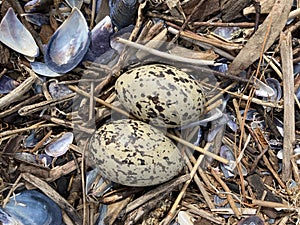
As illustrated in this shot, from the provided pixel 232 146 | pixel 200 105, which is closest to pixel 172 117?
pixel 200 105

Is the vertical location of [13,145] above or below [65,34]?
below

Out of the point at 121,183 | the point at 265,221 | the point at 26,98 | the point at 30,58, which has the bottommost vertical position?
the point at 265,221

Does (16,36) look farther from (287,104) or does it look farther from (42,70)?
(287,104)

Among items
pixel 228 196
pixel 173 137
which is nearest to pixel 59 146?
pixel 173 137

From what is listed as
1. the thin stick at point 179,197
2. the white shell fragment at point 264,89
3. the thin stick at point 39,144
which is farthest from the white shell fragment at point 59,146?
the white shell fragment at point 264,89

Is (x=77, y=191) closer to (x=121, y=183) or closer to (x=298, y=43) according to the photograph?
(x=121, y=183)

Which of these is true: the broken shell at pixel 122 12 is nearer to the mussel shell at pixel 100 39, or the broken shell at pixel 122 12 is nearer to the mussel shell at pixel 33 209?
the mussel shell at pixel 100 39
